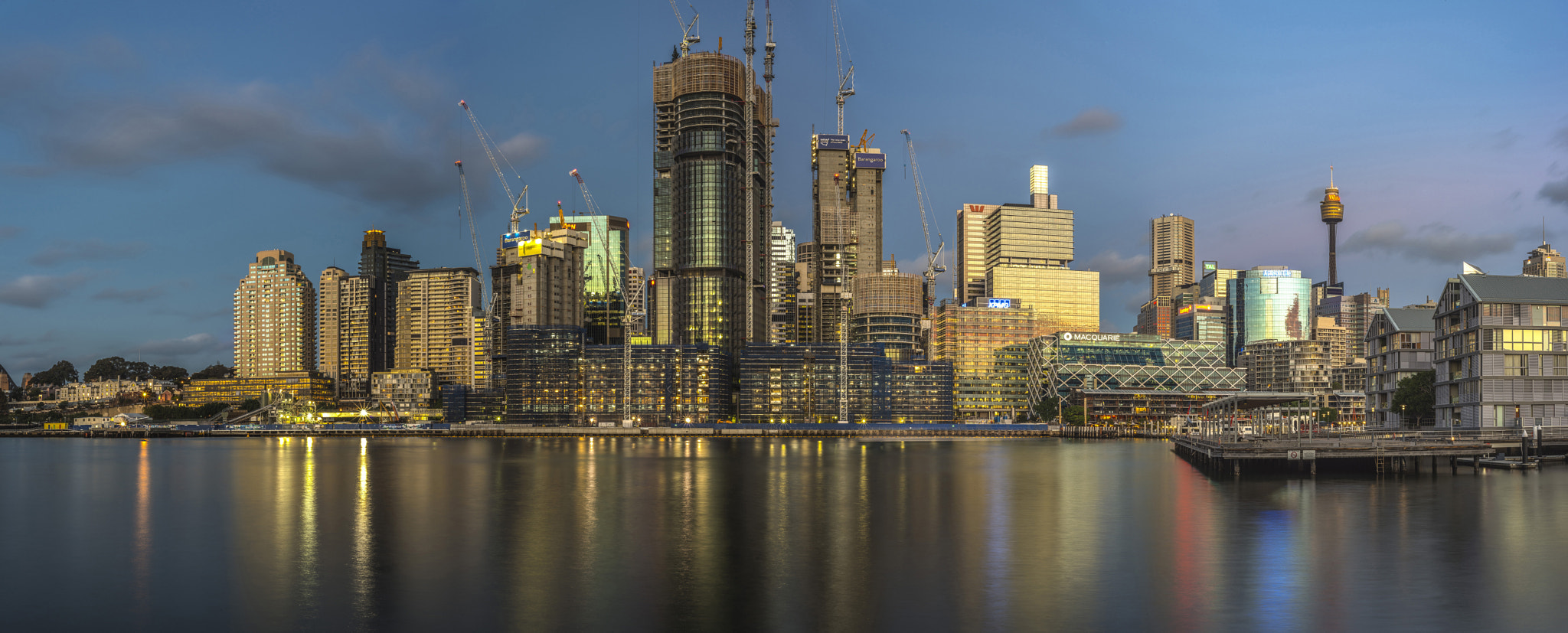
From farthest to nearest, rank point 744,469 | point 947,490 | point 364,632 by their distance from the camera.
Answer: point 744,469
point 947,490
point 364,632

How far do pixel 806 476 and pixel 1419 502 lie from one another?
53830 millimetres

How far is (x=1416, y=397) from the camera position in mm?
134125

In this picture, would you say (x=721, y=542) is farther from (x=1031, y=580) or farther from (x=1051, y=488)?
(x=1051, y=488)

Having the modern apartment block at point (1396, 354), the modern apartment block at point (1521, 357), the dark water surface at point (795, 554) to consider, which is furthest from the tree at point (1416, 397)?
the dark water surface at point (795, 554)

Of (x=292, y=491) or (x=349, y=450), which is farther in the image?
(x=349, y=450)

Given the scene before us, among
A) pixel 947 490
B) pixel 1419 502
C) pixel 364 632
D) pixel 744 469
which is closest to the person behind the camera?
pixel 364 632

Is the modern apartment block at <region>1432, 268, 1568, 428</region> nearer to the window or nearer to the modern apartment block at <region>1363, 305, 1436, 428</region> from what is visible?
the window

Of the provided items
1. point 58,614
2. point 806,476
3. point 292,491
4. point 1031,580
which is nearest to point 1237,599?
point 1031,580

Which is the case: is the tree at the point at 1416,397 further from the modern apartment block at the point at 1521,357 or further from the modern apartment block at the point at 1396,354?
the modern apartment block at the point at 1521,357

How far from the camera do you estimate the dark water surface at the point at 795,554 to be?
1544 inches

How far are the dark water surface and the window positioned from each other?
17496mm

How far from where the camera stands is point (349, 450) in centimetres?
18100

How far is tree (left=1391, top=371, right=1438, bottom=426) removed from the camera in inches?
5226

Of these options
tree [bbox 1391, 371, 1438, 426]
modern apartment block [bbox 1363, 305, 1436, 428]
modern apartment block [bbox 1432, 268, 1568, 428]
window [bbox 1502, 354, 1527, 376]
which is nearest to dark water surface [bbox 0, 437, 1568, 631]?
modern apartment block [bbox 1432, 268, 1568, 428]
